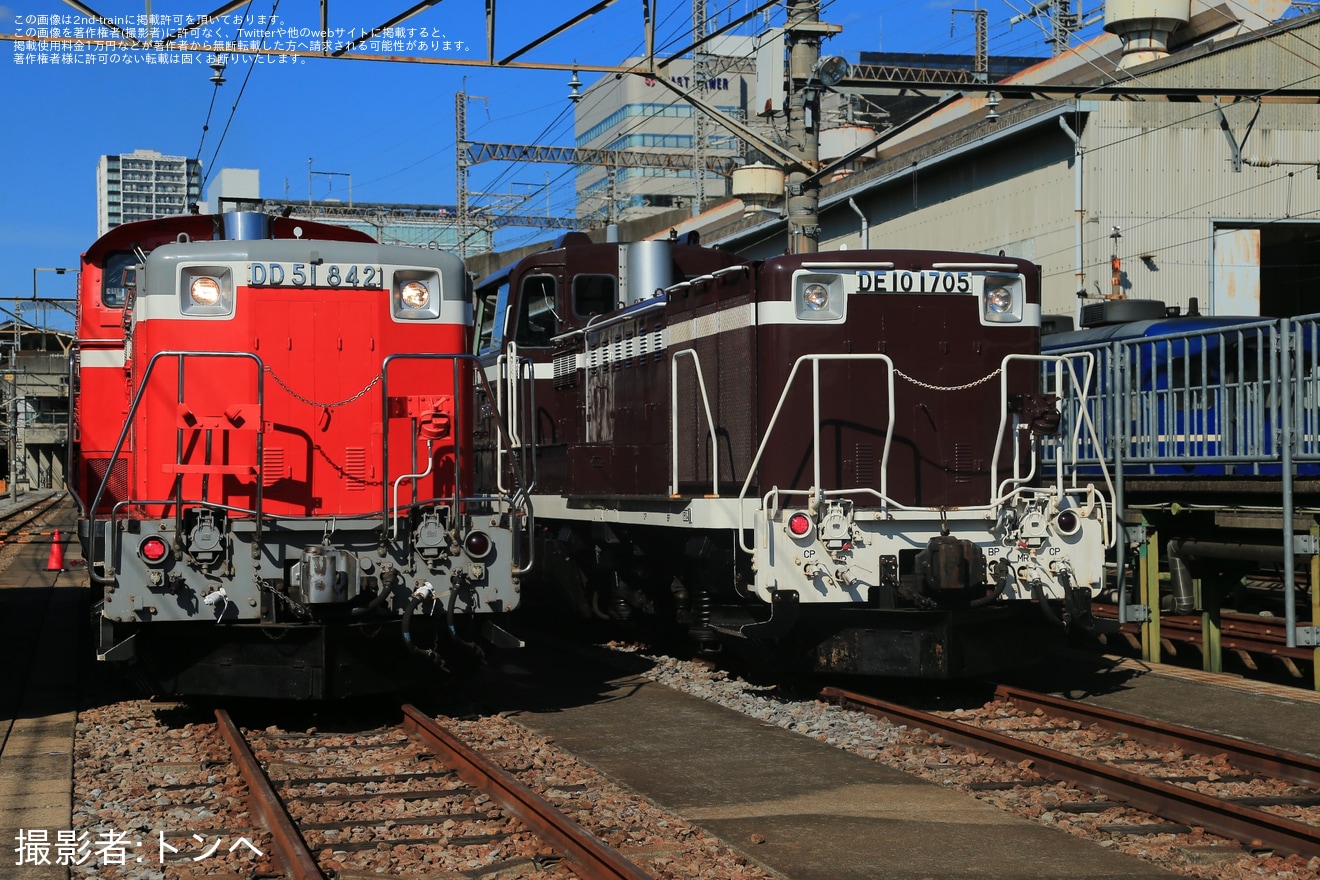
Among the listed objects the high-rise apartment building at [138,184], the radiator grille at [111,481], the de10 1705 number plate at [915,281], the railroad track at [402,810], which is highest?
the high-rise apartment building at [138,184]

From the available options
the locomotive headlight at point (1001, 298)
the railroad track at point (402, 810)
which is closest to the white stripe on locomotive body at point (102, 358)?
the railroad track at point (402, 810)

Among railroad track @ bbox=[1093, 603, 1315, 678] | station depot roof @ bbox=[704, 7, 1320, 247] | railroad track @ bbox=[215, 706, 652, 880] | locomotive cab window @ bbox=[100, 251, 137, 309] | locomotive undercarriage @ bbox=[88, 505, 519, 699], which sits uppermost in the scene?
station depot roof @ bbox=[704, 7, 1320, 247]

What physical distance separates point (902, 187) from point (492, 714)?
1938 cm

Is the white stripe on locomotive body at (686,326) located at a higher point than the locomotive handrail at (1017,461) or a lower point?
higher

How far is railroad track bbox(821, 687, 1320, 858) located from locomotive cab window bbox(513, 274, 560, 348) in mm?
4939

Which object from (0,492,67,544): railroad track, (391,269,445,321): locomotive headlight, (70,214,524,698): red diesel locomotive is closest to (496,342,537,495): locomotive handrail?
(391,269,445,321): locomotive headlight

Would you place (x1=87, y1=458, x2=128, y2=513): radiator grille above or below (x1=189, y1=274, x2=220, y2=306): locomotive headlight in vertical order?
below

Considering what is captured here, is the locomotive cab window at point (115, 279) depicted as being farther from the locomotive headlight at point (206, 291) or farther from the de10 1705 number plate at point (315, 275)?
the de10 1705 number plate at point (315, 275)

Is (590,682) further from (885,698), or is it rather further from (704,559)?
(885,698)

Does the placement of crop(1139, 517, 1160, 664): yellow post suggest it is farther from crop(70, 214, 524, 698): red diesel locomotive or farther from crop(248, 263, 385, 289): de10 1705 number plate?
crop(248, 263, 385, 289): de10 1705 number plate

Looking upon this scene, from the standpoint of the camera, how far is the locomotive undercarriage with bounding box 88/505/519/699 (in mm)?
7559

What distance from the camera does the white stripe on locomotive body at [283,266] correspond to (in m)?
8.42

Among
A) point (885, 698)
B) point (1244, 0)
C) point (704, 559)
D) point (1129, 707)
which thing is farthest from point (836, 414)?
point (1244, 0)

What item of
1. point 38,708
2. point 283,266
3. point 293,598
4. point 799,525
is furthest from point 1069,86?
point 38,708
